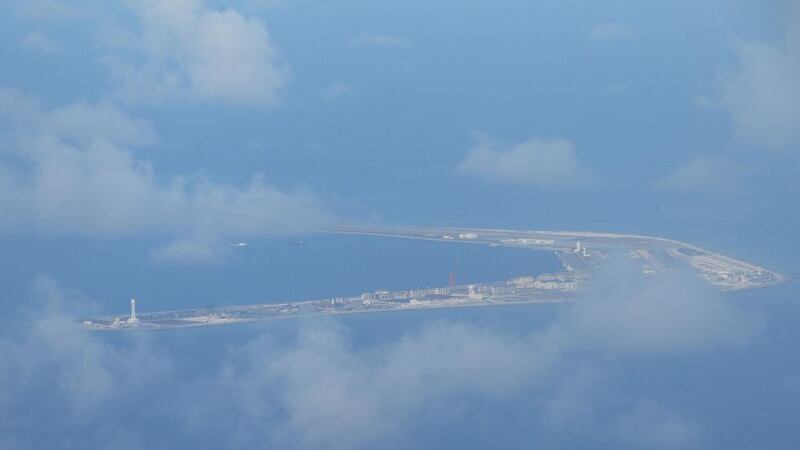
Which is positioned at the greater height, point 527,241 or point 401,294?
point 527,241

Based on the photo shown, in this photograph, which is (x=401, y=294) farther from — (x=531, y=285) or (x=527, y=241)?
(x=527, y=241)

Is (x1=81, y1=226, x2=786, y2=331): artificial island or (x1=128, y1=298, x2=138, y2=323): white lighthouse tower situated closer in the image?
(x1=128, y1=298, x2=138, y2=323): white lighthouse tower

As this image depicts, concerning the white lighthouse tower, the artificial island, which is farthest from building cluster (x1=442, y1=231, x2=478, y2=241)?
the white lighthouse tower

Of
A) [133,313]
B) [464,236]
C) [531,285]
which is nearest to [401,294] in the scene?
[531,285]

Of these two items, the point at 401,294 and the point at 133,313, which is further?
the point at 401,294

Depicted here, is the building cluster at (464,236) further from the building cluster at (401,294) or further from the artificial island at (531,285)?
the building cluster at (401,294)

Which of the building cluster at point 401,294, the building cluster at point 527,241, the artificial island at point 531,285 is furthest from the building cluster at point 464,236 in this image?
the building cluster at point 401,294

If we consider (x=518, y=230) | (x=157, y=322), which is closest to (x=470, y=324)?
(x=157, y=322)

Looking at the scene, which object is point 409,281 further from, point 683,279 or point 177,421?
point 177,421

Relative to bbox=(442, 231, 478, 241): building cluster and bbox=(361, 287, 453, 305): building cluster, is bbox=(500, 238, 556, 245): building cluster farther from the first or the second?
bbox=(361, 287, 453, 305): building cluster

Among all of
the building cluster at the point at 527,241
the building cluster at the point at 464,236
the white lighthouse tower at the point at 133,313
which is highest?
the building cluster at the point at 464,236

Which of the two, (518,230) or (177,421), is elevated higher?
(518,230)
